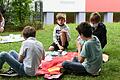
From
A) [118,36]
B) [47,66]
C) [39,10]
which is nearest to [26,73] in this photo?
[47,66]

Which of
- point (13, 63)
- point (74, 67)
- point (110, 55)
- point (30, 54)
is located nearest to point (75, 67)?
point (74, 67)

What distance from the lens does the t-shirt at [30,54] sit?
6.07 meters

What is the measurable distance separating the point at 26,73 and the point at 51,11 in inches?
879

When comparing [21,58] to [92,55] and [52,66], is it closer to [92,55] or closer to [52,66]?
[52,66]

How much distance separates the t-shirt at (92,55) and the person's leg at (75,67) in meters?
0.07

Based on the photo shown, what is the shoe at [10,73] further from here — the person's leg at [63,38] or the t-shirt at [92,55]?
the person's leg at [63,38]

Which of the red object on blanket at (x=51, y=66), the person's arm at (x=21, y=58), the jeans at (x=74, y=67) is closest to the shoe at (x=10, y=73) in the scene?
the person's arm at (x=21, y=58)

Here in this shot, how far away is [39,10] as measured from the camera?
1493 centimetres

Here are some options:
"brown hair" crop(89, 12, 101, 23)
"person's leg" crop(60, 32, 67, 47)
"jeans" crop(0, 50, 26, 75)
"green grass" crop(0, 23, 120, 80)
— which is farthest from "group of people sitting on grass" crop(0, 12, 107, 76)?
"person's leg" crop(60, 32, 67, 47)

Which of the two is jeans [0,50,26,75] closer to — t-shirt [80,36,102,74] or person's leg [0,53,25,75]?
person's leg [0,53,25,75]

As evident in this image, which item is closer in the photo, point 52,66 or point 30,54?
point 30,54

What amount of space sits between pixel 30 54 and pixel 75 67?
2.70ft

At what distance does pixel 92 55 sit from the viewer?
6156 millimetres

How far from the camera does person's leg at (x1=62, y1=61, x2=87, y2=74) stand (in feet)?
20.6
